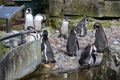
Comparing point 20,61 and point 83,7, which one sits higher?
point 83,7

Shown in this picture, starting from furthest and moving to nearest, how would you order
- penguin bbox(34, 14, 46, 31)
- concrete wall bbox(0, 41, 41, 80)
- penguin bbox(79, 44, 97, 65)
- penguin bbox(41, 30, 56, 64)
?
penguin bbox(34, 14, 46, 31) → penguin bbox(41, 30, 56, 64) → penguin bbox(79, 44, 97, 65) → concrete wall bbox(0, 41, 41, 80)

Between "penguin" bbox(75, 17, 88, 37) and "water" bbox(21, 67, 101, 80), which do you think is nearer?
"water" bbox(21, 67, 101, 80)

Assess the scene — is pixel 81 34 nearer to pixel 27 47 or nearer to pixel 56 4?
pixel 56 4

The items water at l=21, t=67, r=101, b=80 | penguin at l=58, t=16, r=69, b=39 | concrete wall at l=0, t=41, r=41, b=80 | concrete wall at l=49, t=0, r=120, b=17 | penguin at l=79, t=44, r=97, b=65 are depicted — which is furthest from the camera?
concrete wall at l=49, t=0, r=120, b=17

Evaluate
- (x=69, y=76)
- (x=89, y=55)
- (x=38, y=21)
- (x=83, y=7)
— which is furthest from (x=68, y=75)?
(x=83, y=7)

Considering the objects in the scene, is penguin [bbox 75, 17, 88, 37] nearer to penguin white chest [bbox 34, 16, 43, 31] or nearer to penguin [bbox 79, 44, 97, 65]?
penguin white chest [bbox 34, 16, 43, 31]

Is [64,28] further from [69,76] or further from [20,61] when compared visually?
[20,61]

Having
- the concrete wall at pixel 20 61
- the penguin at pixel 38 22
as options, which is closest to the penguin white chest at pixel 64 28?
the penguin at pixel 38 22

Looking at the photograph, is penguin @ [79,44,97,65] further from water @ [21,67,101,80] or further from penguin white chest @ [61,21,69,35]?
penguin white chest @ [61,21,69,35]

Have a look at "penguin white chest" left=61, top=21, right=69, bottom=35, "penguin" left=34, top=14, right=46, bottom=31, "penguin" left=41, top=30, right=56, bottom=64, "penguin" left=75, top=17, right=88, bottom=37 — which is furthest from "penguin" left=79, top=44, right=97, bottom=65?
"penguin" left=34, top=14, right=46, bottom=31

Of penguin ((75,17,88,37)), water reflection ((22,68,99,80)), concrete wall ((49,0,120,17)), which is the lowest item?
water reflection ((22,68,99,80))

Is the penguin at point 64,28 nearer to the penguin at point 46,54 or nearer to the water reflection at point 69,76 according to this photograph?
the penguin at point 46,54

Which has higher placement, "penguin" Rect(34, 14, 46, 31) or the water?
"penguin" Rect(34, 14, 46, 31)

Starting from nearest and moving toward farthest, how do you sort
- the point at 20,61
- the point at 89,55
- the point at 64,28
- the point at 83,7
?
1. the point at 20,61
2. the point at 89,55
3. the point at 64,28
4. the point at 83,7
